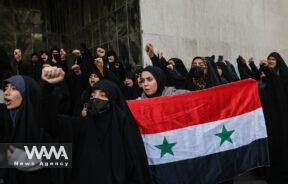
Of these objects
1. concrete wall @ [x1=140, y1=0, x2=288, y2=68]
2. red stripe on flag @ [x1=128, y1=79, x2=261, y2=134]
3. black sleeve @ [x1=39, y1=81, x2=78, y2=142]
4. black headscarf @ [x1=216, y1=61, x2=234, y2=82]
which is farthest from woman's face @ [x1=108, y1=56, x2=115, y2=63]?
black sleeve @ [x1=39, y1=81, x2=78, y2=142]

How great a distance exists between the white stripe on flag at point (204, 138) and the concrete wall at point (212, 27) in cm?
315

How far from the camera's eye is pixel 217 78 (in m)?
4.55

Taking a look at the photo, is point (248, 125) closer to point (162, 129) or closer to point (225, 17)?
point (162, 129)

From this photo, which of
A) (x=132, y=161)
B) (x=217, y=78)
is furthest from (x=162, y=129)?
(x=217, y=78)

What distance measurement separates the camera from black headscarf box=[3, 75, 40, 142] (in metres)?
2.64

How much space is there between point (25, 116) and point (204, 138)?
6.01 feet

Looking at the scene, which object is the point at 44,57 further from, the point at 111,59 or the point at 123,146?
the point at 123,146

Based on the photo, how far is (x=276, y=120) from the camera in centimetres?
512

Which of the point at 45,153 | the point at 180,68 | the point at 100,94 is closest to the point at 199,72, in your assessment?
the point at 180,68

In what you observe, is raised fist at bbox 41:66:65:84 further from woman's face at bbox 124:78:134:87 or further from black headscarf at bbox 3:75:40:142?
woman's face at bbox 124:78:134:87

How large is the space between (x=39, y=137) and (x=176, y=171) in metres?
1.46

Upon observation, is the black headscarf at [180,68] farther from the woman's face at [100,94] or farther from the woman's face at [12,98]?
the woman's face at [12,98]

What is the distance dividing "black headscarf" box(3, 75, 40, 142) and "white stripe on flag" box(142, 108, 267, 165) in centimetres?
124

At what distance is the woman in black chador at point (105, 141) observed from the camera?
9.07ft
